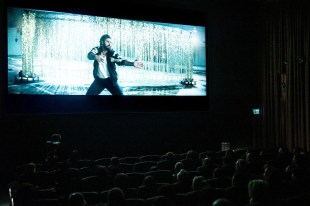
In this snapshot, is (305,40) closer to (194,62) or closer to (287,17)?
(287,17)

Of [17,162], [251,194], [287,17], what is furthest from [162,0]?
[251,194]

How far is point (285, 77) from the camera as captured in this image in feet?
40.5

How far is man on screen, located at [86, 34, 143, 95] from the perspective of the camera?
35.7 ft

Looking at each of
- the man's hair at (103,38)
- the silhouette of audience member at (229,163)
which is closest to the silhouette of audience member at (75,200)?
the silhouette of audience member at (229,163)

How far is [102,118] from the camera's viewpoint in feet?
36.9

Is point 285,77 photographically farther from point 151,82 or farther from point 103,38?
point 103,38

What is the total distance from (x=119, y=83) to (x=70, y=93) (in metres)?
1.60

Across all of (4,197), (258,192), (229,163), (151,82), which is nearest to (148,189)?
(258,192)

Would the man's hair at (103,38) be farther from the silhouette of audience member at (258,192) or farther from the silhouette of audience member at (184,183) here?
the silhouette of audience member at (258,192)

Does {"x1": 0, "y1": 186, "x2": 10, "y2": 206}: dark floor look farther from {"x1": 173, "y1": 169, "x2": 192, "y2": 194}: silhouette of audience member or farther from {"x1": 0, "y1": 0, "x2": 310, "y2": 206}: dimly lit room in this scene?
{"x1": 173, "y1": 169, "x2": 192, "y2": 194}: silhouette of audience member

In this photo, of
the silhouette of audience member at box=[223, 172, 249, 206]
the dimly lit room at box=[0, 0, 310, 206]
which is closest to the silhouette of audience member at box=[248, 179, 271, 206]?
the silhouette of audience member at box=[223, 172, 249, 206]

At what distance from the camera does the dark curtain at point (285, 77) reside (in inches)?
452

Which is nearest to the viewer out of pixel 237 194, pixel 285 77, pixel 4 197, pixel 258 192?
pixel 258 192

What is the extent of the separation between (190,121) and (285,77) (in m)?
3.69
